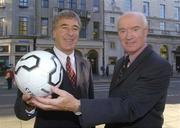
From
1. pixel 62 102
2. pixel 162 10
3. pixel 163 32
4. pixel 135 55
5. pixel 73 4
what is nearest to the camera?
pixel 62 102

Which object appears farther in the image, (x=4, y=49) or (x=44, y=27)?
(x=44, y=27)

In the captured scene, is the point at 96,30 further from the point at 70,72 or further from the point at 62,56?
the point at 70,72

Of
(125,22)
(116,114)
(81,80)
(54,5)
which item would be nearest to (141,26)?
(125,22)

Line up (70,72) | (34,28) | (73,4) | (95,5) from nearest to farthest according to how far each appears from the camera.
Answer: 1. (70,72)
2. (34,28)
3. (73,4)
4. (95,5)

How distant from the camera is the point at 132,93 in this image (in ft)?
9.52

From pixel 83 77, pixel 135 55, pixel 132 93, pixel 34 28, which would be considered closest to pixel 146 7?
pixel 34 28

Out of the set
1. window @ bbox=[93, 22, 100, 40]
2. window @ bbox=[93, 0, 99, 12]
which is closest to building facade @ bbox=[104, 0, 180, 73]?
window @ bbox=[93, 22, 100, 40]

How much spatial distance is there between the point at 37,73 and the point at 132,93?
65cm

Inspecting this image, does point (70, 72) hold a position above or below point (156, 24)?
below

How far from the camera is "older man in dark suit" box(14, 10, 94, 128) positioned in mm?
4109

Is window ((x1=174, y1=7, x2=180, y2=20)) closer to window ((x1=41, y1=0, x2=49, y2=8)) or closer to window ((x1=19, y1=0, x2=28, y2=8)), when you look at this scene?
window ((x1=41, y1=0, x2=49, y2=8))

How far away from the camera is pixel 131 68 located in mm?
3119

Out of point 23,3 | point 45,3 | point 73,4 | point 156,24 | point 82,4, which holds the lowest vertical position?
point 156,24

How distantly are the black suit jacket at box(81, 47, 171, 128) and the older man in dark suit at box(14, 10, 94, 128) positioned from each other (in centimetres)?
91
